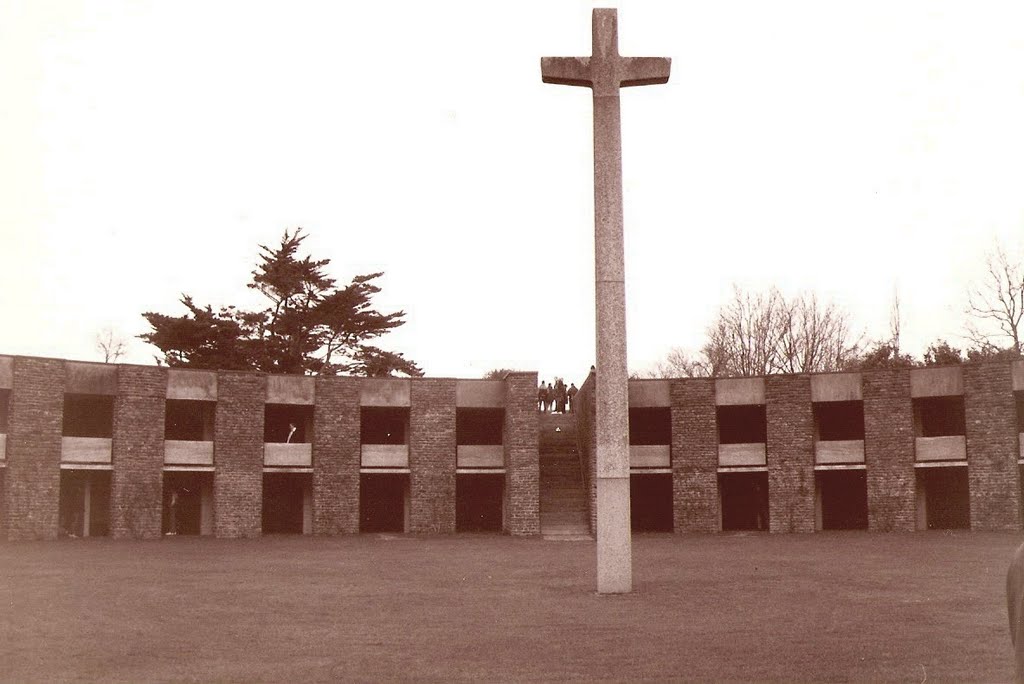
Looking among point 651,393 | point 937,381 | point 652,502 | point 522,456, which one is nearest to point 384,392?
point 522,456

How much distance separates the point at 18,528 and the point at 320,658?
998 inches

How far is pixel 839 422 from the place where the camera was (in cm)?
4250

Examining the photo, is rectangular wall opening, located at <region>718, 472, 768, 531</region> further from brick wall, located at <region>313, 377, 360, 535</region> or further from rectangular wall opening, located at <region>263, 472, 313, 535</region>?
rectangular wall opening, located at <region>263, 472, 313, 535</region>

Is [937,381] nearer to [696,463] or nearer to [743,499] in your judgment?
[696,463]

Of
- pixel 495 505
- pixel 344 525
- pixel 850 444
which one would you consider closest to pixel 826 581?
pixel 850 444

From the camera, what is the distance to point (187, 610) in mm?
16156

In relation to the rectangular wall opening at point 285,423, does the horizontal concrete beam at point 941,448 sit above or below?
below

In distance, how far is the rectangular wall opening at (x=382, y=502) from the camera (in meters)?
42.9

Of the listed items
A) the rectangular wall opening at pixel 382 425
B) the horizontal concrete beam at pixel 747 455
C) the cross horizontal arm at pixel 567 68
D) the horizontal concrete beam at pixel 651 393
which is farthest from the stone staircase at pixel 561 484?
the cross horizontal arm at pixel 567 68

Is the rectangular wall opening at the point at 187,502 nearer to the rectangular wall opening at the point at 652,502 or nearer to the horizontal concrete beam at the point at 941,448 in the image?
the rectangular wall opening at the point at 652,502

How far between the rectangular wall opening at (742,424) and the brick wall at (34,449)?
2265 cm

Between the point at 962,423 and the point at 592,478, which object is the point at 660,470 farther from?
the point at 962,423

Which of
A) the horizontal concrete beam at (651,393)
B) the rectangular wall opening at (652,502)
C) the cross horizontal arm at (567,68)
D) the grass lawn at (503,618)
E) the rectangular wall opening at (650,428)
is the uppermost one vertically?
the cross horizontal arm at (567,68)

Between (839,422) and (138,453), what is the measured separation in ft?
78.7
